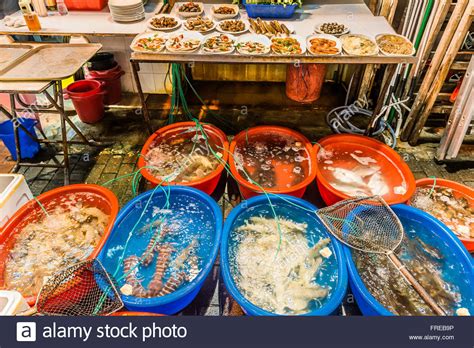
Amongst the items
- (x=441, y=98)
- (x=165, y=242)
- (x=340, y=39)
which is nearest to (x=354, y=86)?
(x=441, y=98)

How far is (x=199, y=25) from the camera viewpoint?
431 cm

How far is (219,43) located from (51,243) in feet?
9.54

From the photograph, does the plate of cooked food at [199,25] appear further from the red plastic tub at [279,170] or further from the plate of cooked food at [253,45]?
the red plastic tub at [279,170]

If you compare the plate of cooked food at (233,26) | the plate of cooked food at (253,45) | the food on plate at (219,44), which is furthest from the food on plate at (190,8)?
the plate of cooked food at (253,45)

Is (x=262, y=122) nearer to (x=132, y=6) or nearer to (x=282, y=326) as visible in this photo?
(x=132, y=6)

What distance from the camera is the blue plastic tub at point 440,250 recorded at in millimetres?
2605

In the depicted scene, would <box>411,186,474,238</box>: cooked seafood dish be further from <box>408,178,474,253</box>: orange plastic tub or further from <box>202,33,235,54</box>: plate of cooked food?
<box>202,33,235,54</box>: plate of cooked food

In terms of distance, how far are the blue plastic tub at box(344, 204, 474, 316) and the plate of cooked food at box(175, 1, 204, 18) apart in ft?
12.2

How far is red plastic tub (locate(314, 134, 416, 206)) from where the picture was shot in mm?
3470

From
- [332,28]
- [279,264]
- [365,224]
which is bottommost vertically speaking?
[279,264]

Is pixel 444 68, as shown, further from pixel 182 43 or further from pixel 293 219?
pixel 182 43

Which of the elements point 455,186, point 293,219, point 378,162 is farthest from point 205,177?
point 455,186

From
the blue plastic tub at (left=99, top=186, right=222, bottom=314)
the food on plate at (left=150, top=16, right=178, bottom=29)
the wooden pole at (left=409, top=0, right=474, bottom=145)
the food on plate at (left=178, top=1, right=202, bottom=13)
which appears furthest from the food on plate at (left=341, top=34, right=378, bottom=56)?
the blue plastic tub at (left=99, top=186, right=222, bottom=314)

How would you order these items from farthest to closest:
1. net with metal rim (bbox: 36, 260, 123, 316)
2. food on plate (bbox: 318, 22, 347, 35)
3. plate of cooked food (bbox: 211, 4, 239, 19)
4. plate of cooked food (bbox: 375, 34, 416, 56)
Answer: plate of cooked food (bbox: 211, 4, 239, 19), food on plate (bbox: 318, 22, 347, 35), plate of cooked food (bbox: 375, 34, 416, 56), net with metal rim (bbox: 36, 260, 123, 316)
